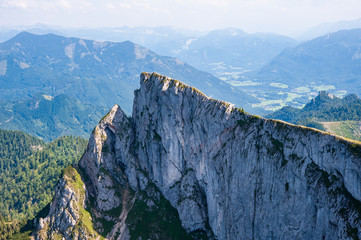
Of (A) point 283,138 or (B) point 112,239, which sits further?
(B) point 112,239

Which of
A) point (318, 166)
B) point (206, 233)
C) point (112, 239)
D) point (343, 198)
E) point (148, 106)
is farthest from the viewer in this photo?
point (148, 106)

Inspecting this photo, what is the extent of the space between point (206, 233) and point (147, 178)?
125ft

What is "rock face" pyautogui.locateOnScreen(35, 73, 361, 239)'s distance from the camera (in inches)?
3022

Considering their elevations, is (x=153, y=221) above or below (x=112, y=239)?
above

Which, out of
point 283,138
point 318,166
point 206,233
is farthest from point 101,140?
point 318,166

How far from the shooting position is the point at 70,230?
383 ft

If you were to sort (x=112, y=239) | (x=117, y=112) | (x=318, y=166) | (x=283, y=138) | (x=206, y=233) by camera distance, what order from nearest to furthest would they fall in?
(x=318, y=166), (x=283, y=138), (x=206, y=233), (x=112, y=239), (x=117, y=112)

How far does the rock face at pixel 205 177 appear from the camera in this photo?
76750 millimetres

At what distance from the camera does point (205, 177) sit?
11088 cm

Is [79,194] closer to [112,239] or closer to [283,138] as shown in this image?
[112,239]

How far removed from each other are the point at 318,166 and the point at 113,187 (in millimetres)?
91202

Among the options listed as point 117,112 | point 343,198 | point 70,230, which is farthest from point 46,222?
point 343,198

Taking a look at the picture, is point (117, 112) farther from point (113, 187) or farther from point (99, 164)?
point (113, 187)

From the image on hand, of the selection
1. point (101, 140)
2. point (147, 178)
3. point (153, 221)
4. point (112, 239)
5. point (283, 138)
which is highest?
point (283, 138)
